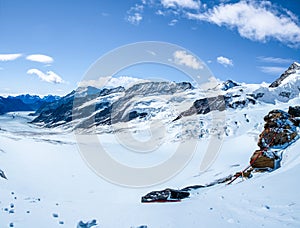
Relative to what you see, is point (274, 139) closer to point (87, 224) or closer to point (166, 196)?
point (166, 196)

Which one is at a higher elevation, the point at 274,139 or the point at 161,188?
the point at 274,139

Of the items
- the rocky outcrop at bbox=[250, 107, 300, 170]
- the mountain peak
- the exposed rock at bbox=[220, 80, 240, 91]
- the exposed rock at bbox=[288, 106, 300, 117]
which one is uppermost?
the exposed rock at bbox=[220, 80, 240, 91]

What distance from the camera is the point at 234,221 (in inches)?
353

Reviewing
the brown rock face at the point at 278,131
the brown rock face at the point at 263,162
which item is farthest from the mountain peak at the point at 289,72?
the brown rock face at the point at 263,162

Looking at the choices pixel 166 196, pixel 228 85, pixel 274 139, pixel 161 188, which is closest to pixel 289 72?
pixel 228 85

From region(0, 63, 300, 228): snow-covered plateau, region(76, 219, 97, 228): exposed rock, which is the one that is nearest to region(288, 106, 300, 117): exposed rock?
region(0, 63, 300, 228): snow-covered plateau

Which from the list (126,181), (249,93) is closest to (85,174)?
(126,181)

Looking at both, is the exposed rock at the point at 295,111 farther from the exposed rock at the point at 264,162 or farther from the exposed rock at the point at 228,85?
the exposed rock at the point at 228,85

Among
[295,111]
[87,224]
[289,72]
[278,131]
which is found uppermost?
[289,72]

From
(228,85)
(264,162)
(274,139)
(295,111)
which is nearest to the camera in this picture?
(264,162)

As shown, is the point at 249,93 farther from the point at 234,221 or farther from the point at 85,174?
the point at 234,221

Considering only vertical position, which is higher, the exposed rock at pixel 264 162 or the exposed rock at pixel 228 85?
the exposed rock at pixel 228 85

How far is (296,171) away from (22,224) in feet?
43.9

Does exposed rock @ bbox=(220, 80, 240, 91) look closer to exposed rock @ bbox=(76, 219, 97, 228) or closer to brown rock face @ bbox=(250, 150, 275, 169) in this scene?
brown rock face @ bbox=(250, 150, 275, 169)
